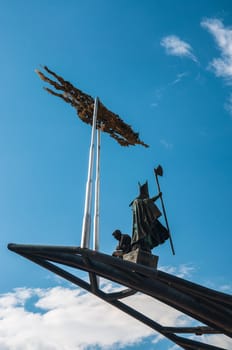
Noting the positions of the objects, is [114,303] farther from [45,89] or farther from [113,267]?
[45,89]

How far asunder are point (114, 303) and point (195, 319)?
9.28ft

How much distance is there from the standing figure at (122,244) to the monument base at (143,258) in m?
0.63

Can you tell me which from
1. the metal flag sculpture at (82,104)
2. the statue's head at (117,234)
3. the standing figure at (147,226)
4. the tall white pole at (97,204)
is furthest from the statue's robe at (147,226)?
the metal flag sculpture at (82,104)

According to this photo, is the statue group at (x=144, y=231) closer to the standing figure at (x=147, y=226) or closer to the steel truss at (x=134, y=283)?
the standing figure at (x=147, y=226)

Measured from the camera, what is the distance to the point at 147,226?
43.6 ft

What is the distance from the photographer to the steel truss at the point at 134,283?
11344 mm

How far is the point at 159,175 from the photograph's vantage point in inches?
582

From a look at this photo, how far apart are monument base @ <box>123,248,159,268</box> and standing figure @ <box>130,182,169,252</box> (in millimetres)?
445

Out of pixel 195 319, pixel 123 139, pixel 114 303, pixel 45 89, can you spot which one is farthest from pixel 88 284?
pixel 45 89

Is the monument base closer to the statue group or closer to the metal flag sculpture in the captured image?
the statue group

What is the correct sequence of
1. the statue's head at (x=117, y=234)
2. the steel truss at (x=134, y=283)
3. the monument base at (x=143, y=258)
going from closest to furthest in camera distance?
1. the steel truss at (x=134, y=283)
2. the monument base at (x=143, y=258)
3. the statue's head at (x=117, y=234)

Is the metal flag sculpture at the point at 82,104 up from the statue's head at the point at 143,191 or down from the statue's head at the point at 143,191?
up

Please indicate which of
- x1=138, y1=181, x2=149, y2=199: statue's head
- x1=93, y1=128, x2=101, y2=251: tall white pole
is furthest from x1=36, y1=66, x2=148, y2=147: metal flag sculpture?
x1=138, y1=181, x2=149, y2=199: statue's head

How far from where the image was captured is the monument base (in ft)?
40.2
